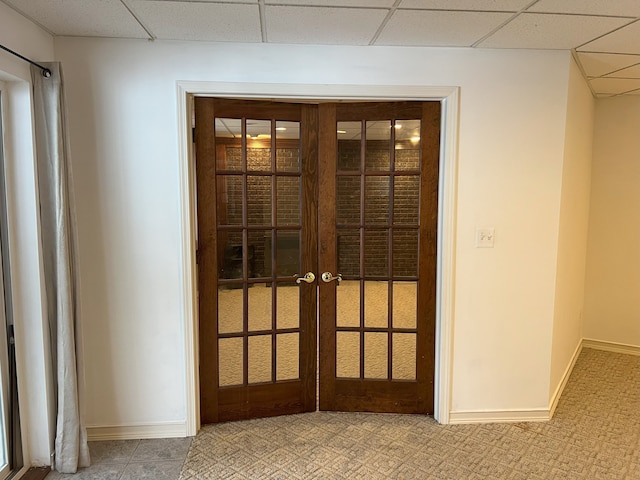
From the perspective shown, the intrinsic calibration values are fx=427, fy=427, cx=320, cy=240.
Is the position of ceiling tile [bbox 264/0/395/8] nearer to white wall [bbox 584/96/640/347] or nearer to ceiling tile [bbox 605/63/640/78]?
ceiling tile [bbox 605/63/640/78]

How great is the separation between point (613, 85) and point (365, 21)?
2441 mm

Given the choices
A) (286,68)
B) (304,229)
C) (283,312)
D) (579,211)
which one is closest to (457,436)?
(283,312)

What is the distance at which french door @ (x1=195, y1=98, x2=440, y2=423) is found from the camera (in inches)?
105


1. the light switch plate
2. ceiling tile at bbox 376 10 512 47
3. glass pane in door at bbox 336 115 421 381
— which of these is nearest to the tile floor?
glass pane in door at bbox 336 115 421 381

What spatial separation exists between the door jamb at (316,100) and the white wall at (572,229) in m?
0.76

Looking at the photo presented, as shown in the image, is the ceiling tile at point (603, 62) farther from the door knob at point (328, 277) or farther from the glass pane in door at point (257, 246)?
the door knob at point (328, 277)

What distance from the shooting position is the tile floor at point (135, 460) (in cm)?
232

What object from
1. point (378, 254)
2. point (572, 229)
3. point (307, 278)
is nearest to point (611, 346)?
point (572, 229)

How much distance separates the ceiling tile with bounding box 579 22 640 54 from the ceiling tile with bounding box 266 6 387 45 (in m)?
1.30

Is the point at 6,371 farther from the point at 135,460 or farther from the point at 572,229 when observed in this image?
the point at 572,229

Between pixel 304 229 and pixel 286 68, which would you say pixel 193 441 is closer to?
pixel 304 229

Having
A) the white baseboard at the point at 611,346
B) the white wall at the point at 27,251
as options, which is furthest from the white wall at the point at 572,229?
the white wall at the point at 27,251

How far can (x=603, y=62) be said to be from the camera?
2826 mm

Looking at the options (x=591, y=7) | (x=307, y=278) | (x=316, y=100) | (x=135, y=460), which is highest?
(x=591, y=7)
